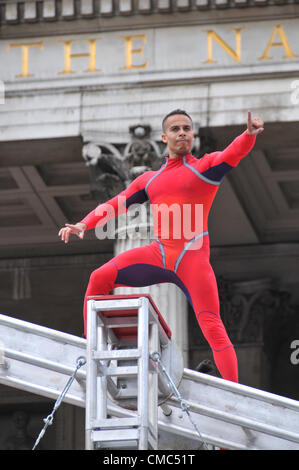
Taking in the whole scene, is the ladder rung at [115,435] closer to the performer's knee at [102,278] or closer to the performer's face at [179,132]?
the performer's knee at [102,278]

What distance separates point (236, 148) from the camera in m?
9.48

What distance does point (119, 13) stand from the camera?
16.9 meters

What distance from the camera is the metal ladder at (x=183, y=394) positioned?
940 centimetres

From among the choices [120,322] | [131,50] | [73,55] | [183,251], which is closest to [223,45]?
[131,50]

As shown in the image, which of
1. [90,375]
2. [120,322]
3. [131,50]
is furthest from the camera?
[131,50]

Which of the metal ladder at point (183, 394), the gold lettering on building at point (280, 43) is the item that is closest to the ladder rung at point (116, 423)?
the metal ladder at point (183, 394)

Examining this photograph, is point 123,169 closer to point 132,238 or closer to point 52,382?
point 132,238

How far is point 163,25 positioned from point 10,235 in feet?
23.8

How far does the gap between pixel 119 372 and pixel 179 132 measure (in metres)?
2.28

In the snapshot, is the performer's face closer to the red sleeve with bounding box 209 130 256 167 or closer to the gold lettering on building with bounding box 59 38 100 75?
the red sleeve with bounding box 209 130 256 167

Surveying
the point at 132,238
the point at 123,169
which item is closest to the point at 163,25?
the point at 123,169

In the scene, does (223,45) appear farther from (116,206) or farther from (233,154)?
(233,154)

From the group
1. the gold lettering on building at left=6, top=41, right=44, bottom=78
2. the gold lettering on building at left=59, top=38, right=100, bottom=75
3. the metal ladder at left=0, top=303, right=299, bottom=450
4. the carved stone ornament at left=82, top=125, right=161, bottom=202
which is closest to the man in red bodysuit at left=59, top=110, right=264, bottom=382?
the metal ladder at left=0, top=303, right=299, bottom=450

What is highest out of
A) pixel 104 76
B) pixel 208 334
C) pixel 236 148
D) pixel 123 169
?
pixel 104 76
